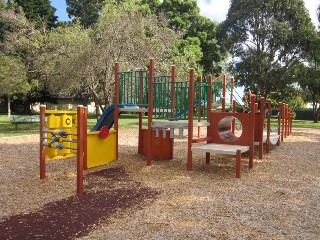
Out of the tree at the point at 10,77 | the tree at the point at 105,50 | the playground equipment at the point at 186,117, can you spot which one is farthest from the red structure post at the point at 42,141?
the tree at the point at 10,77

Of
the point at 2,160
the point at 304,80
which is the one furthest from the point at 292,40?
the point at 2,160

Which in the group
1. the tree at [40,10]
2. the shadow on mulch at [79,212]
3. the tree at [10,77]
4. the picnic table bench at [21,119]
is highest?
the tree at [40,10]

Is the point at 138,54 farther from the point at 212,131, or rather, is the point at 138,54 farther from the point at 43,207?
the point at 43,207

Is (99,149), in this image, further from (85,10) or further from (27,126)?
(85,10)

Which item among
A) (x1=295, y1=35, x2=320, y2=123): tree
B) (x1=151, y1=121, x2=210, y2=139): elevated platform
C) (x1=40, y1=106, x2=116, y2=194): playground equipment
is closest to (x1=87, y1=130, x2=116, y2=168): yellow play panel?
(x1=40, y1=106, x2=116, y2=194): playground equipment

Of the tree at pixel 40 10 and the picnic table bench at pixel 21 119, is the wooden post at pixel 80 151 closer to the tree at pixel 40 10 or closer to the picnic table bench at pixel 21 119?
the picnic table bench at pixel 21 119

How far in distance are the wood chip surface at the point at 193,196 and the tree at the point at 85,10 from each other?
35.6 m

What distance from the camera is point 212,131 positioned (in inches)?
323

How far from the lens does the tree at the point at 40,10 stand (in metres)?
38.7

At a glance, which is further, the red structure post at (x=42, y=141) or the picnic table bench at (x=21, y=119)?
the picnic table bench at (x=21, y=119)

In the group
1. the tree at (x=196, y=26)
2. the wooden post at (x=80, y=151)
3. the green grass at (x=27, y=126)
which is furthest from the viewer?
the tree at (x=196, y=26)

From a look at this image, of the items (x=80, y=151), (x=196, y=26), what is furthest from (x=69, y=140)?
(x=196, y=26)

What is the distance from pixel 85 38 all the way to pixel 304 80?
1816 centimetres

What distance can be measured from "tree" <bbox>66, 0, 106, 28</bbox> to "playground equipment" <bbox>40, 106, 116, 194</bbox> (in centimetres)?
3582
